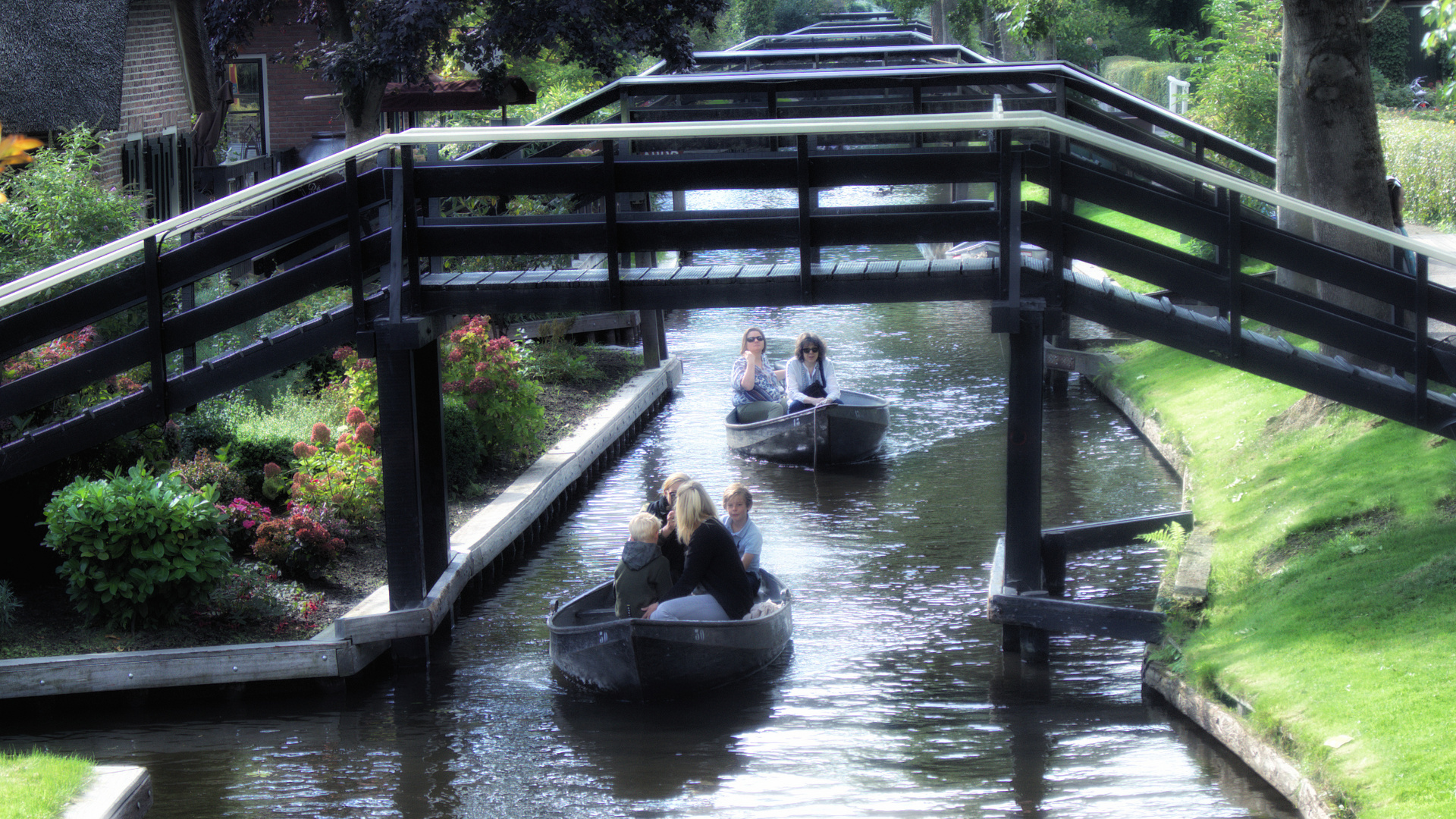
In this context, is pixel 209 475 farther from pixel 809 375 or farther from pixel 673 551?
pixel 809 375

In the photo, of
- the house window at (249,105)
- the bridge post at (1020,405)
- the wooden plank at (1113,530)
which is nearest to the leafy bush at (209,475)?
the bridge post at (1020,405)

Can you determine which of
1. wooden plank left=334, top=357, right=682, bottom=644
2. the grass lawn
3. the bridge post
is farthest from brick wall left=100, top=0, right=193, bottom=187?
the bridge post

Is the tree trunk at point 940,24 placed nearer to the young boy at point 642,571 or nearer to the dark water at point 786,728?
the dark water at point 786,728

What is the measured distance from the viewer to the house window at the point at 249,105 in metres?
28.5

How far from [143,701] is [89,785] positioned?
2.74m

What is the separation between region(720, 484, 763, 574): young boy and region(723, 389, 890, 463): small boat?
4947 millimetres

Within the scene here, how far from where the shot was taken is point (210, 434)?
38.0 feet

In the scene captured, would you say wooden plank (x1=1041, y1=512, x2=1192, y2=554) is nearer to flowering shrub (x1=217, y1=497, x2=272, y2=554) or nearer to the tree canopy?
flowering shrub (x1=217, y1=497, x2=272, y2=554)

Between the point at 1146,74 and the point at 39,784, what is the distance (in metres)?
35.3

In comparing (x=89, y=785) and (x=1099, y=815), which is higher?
(x=89, y=785)

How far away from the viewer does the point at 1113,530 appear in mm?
10680

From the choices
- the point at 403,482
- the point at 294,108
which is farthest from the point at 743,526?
the point at 294,108

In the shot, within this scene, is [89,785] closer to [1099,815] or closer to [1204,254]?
[1099,815]

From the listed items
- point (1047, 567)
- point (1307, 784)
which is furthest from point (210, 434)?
point (1307, 784)
